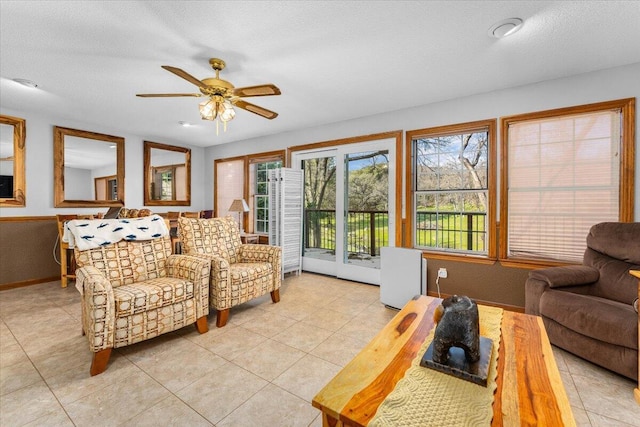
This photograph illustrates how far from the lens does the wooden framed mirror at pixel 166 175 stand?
5.31m

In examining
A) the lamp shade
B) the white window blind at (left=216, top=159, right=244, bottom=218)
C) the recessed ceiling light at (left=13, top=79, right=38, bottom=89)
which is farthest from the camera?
the white window blind at (left=216, top=159, right=244, bottom=218)

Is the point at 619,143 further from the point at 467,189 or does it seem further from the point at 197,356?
the point at 197,356

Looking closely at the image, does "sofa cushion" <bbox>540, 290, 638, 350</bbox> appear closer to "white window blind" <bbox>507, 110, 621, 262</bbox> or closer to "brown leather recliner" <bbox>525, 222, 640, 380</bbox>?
"brown leather recliner" <bbox>525, 222, 640, 380</bbox>

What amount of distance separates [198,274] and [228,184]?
3.78 meters

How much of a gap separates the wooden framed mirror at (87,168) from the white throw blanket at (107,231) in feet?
8.14

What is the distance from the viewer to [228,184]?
5.95m

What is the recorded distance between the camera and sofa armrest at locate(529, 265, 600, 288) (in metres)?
2.30

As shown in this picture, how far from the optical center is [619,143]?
8.62 ft

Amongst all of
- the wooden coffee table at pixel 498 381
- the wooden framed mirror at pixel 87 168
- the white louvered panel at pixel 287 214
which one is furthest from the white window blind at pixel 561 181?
the wooden framed mirror at pixel 87 168

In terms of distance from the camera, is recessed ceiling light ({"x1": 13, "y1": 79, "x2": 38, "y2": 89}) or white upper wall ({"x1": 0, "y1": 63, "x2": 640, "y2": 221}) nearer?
white upper wall ({"x1": 0, "y1": 63, "x2": 640, "y2": 221})

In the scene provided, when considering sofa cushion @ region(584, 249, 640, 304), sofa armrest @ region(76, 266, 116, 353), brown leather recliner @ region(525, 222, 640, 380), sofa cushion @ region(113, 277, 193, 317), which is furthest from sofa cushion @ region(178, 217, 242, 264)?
sofa cushion @ region(584, 249, 640, 304)

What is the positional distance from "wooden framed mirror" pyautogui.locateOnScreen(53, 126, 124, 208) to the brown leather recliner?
5945 millimetres

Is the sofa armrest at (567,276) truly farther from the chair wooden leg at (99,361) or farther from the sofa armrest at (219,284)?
the chair wooden leg at (99,361)

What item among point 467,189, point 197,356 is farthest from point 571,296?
point 197,356
